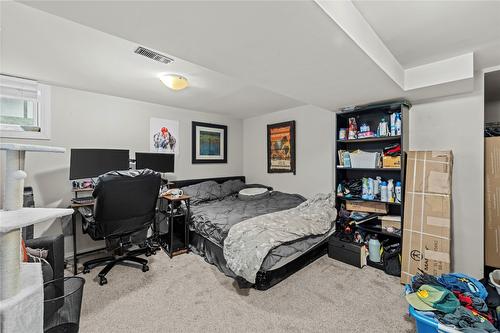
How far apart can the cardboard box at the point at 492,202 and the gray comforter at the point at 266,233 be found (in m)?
1.55

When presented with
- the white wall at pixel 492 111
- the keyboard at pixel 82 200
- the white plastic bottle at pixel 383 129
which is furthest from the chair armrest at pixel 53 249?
the white wall at pixel 492 111

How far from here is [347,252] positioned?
9.06 ft

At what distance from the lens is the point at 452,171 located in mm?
2492

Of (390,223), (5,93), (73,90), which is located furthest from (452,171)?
(5,93)

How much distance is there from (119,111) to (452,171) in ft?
14.6

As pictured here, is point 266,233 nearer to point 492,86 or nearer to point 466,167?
point 466,167

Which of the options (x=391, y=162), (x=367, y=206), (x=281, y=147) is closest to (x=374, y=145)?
(x=391, y=162)

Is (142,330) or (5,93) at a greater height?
(5,93)

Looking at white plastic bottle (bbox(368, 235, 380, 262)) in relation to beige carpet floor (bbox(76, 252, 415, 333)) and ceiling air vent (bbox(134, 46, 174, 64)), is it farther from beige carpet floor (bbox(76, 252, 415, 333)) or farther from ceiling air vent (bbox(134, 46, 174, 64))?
ceiling air vent (bbox(134, 46, 174, 64))

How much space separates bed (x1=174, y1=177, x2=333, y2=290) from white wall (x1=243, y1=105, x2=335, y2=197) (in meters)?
0.29

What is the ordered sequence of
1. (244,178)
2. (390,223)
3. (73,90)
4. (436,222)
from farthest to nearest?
(244,178), (73,90), (390,223), (436,222)

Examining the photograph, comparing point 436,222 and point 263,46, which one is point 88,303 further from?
point 436,222

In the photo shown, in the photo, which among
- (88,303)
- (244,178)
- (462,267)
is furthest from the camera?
(244,178)

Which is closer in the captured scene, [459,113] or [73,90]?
[459,113]
